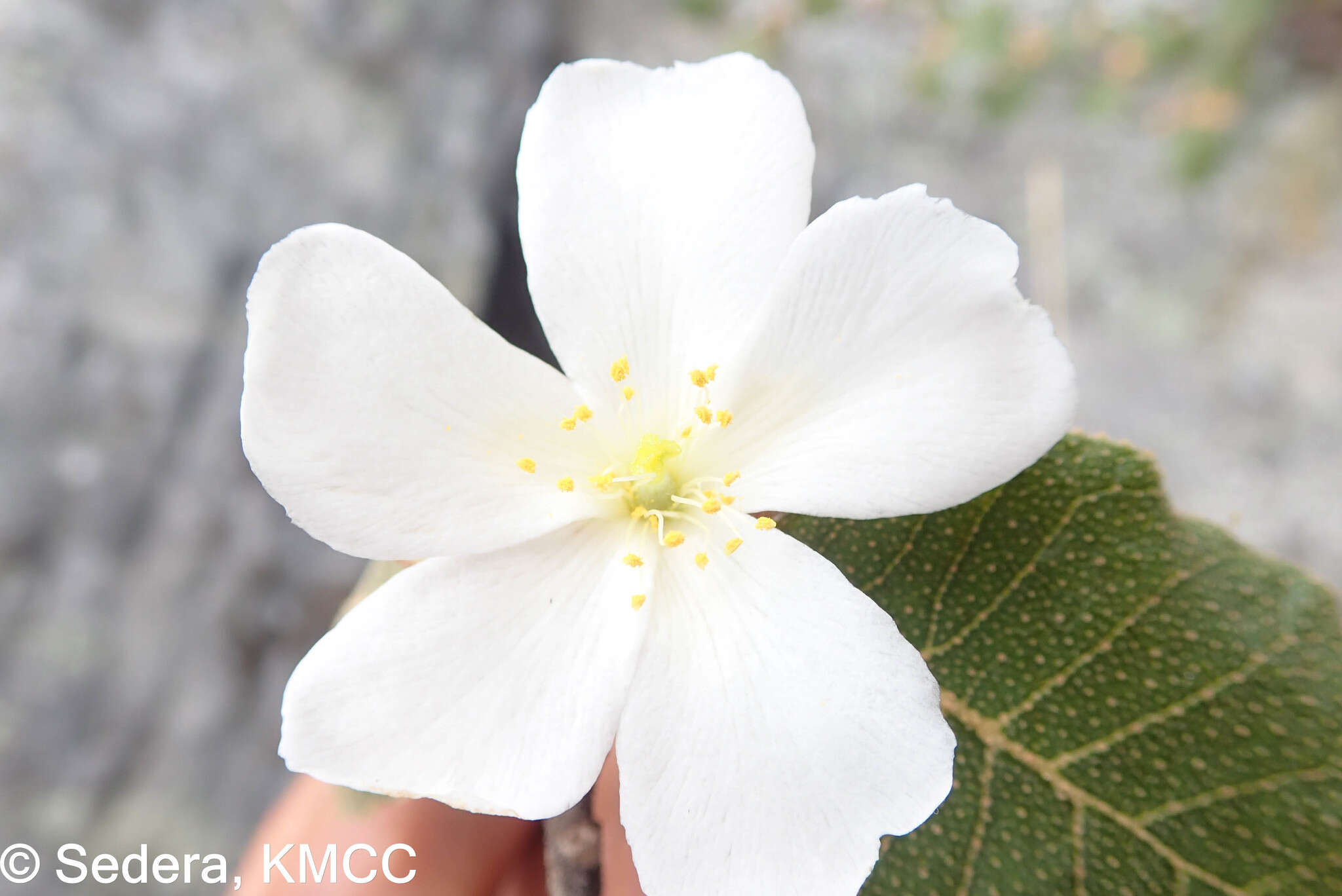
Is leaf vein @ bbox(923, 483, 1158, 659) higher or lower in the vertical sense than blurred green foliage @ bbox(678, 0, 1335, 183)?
lower

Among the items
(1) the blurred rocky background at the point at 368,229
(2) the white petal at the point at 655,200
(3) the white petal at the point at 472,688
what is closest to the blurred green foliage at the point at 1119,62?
(1) the blurred rocky background at the point at 368,229

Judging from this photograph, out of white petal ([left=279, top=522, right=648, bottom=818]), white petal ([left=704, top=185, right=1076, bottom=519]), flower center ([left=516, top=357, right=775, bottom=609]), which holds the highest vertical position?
white petal ([left=704, top=185, right=1076, bottom=519])

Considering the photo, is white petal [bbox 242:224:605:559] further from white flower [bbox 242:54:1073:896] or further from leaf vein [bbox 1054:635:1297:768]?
leaf vein [bbox 1054:635:1297:768]

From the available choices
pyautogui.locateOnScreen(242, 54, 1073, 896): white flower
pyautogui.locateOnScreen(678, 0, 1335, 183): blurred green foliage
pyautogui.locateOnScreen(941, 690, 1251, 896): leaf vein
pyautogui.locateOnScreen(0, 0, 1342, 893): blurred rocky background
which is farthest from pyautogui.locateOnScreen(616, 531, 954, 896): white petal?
pyautogui.locateOnScreen(678, 0, 1335, 183): blurred green foliage

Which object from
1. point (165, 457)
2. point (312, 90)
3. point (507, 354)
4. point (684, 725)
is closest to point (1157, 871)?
point (684, 725)

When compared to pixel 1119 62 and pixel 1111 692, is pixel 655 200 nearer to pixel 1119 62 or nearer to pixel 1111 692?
pixel 1111 692

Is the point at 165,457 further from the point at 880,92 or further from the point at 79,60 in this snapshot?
the point at 880,92

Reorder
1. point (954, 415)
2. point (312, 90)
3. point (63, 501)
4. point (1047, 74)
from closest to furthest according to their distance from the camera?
1. point (954, 415)
2. point (63, 501)
3. point (312, 90)
4. point (1047, 74)
